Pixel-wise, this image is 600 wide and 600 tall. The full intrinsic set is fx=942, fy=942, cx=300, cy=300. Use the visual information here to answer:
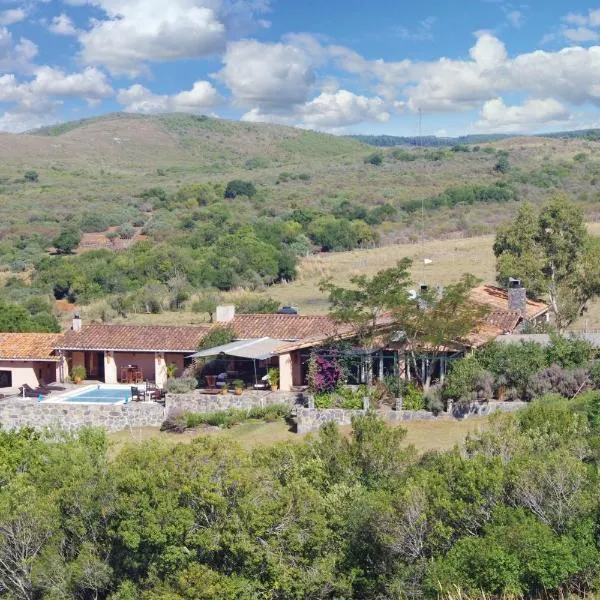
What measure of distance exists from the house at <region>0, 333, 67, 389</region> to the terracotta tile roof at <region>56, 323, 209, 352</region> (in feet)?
2.06

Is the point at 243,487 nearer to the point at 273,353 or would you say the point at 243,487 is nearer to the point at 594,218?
the point at 273,353

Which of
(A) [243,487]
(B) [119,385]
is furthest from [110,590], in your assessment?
(B) [119,385]

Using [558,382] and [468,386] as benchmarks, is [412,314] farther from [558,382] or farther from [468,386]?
[558,382]

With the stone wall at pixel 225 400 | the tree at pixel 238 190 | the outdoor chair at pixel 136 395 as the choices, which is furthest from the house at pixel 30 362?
the tree at pixel 238 190

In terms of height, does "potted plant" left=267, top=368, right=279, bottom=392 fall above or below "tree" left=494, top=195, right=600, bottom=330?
below

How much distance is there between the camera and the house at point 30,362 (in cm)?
3578

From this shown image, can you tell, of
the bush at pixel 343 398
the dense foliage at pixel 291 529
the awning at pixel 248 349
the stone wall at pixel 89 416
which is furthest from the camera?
the awning at pixel 248 349

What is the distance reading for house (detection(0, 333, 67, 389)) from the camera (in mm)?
35781

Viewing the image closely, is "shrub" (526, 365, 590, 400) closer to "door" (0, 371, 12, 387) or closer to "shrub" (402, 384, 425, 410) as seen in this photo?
"shrub" (402, 384, 425, 410)

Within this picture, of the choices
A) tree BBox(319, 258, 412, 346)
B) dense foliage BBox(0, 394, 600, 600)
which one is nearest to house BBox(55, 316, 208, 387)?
tree BBox(319, 258, 412, 346)

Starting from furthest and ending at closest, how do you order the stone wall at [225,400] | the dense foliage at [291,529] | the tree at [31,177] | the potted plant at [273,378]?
the tree at [31,177] < the potted plant at [273,378] < the stone wall at [225,400] < the dense foliage at [291,529]

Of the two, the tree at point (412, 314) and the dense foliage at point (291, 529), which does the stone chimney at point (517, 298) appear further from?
the dense foliage at point (291, 529)

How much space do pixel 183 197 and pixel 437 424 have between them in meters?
78.7

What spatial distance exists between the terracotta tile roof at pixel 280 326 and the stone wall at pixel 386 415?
5190mm
